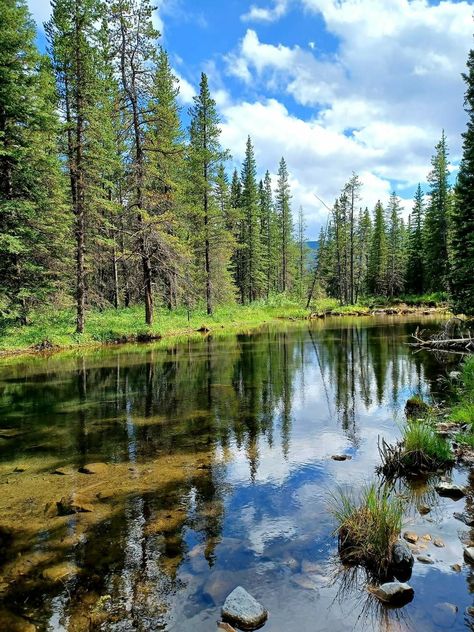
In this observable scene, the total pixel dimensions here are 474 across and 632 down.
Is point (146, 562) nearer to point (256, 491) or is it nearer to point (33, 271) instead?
point (256, 491)

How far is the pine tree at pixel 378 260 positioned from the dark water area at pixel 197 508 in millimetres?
59613

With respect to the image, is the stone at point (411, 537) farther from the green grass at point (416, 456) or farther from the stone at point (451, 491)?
the green grass at point (416, 456)

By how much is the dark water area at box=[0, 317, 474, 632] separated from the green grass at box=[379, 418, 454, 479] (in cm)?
35

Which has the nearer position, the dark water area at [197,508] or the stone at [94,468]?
the dark water area at [197,508]

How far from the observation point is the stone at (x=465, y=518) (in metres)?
5.45

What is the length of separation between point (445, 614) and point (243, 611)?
1834 mm

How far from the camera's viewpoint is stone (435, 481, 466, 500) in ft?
20.4

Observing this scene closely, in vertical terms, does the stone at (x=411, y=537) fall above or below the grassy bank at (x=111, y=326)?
below

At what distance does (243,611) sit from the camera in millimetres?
3945

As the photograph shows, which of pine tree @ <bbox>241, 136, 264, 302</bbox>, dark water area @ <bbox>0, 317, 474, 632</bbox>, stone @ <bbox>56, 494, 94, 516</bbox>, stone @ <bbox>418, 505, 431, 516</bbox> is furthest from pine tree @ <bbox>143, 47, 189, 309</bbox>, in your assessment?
pine tree @ <bbox>241, 136, 264, 302</bbox>

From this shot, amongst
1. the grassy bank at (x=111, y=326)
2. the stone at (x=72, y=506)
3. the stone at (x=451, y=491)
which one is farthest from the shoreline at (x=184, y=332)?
the stone at (x=451, y=491)

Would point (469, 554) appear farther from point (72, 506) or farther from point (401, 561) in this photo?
point (72, 506)

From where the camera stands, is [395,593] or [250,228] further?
[250,228]

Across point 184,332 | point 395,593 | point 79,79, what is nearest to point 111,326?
point 184,332
